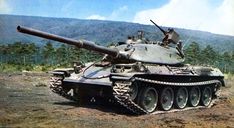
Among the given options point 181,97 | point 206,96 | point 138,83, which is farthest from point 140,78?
point 206,96

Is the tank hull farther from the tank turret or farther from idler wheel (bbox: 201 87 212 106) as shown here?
the tank turret

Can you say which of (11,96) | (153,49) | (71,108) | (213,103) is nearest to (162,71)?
(153,49)

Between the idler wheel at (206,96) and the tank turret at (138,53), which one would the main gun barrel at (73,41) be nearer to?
the tank turret at (138,53)

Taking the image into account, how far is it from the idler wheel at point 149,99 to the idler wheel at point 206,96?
12.6 ft

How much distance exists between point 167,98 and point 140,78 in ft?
7.92

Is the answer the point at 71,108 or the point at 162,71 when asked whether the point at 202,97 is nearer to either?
A: the point at 162,71

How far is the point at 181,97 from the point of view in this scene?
18.8 m

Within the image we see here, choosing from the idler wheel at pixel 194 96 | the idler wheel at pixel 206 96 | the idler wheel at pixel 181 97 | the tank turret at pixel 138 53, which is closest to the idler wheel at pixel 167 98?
the idler wheel at pixel 181 97

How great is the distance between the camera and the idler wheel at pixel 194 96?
64.0 feet

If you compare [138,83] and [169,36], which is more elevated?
[169,36]

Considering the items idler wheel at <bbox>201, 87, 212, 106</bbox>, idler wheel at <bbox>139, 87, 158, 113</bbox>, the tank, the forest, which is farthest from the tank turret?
the forest

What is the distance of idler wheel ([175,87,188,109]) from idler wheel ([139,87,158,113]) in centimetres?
151

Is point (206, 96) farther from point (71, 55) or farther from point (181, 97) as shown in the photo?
point (71, 55)

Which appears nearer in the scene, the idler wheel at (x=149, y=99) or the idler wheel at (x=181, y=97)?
the idler wheel at (x=149, y=99)
